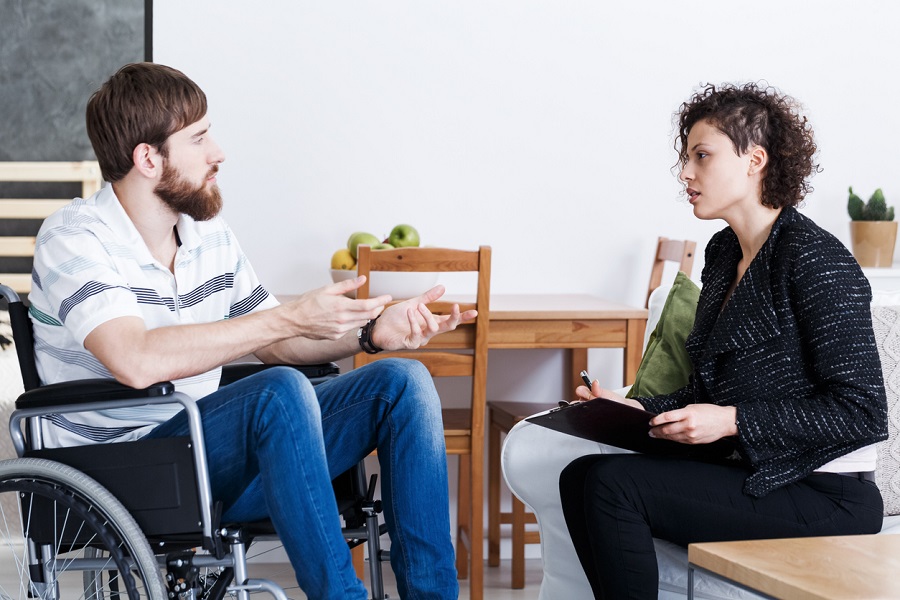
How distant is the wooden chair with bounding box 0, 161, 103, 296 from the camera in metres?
2.94

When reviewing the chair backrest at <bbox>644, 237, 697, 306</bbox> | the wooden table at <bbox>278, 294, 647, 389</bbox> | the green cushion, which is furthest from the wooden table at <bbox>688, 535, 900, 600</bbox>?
the chair backrest at <bbox>644, 237, 697, 306</bbox>

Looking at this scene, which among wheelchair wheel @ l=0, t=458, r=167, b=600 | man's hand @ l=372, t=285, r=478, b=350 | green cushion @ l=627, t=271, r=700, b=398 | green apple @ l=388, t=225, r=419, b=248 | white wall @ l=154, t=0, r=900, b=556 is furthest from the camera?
white wall @ l=154, t=0, r=900, b=556

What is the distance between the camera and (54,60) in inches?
114

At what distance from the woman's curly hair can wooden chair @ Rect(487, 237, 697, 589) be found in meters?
1.02

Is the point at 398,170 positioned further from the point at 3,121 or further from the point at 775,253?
the point at 775,253

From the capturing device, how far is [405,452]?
154 centimetres

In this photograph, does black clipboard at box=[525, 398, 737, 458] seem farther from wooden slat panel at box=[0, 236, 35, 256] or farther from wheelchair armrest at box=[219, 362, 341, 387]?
wooden slat panel at box=[0, 236, 35, 256]

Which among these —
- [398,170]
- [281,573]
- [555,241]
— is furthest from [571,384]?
[281,573]

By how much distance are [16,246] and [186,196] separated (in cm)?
157

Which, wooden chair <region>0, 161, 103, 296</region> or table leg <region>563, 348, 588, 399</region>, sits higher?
wooden chair <region>0, 161, 103, 296</region>

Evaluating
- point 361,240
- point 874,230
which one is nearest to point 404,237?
point 361,240

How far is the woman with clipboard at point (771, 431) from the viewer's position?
5.02ft

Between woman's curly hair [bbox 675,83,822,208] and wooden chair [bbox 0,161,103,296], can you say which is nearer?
woman's curly hair [bbox 675,83,822,208]

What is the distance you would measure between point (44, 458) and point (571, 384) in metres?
1.85
